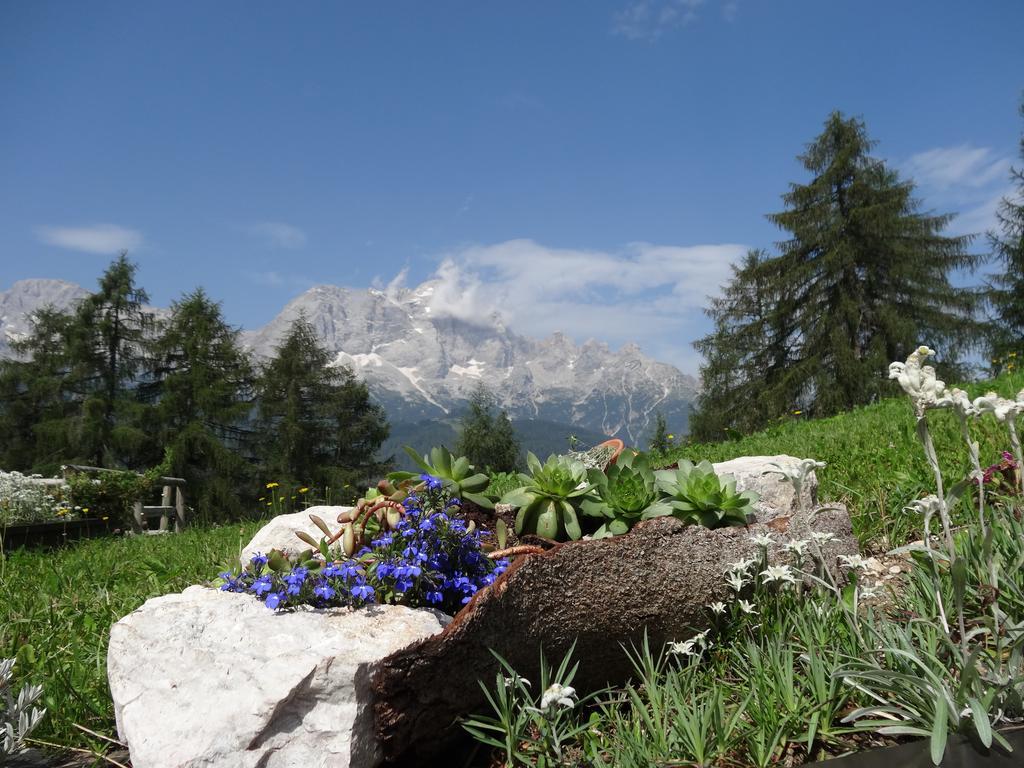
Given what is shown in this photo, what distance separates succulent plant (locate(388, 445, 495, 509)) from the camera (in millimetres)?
3178

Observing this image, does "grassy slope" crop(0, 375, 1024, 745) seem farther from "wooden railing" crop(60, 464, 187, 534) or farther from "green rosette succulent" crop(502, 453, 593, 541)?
"wooden railing" crop(60, 464, 187, 534)

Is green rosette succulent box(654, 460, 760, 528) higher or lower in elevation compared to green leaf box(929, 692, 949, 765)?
higher

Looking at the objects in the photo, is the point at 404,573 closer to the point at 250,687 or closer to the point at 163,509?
the point at 250,687

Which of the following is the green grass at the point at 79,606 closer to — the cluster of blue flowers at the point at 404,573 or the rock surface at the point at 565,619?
the cluster of blue flowers at the point at 404,573

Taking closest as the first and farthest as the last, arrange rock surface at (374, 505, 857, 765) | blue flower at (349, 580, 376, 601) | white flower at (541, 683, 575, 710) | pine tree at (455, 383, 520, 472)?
white flower at (541, 683, 575, 710) → rock surface at (374, 505, 857, 765) → blue flower at (349, 580, 376, 601) → pine tree at (455, 383, 520, 472)

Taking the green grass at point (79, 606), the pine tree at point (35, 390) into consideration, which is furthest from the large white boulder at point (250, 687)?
the pine tree at point (35, 390)

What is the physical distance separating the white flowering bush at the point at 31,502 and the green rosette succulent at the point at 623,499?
12.1m

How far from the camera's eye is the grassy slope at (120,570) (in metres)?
2.78

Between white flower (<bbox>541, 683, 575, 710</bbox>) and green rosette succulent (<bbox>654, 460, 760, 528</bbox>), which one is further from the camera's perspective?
green rosette succulent (<bbox>654, 460, 760, 528</bbox>)

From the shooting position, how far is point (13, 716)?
6.86ft

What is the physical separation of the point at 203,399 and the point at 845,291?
31372 mm

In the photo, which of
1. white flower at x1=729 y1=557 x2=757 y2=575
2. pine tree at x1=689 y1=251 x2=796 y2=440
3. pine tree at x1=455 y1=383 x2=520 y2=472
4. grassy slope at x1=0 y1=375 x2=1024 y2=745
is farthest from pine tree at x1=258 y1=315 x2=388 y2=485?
white flower at x1=729 y1=557 x2=757 y2=575

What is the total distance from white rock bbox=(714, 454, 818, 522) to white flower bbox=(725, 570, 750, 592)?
0.73 metres

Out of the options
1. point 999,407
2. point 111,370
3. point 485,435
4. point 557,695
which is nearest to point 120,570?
point 557,695
